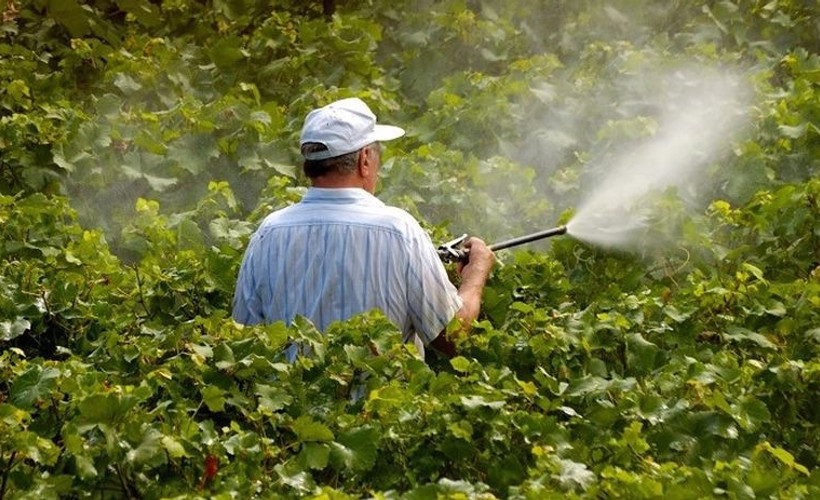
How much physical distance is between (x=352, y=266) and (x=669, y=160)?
245 cm

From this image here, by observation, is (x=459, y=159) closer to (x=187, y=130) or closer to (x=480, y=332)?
(x=187, y=130)

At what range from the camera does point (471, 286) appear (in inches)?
172

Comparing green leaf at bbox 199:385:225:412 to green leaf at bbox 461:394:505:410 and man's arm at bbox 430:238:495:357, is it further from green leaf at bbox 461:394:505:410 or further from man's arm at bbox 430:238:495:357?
man's arm at bbox 430:238:495:357

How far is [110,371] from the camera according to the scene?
3.79 m

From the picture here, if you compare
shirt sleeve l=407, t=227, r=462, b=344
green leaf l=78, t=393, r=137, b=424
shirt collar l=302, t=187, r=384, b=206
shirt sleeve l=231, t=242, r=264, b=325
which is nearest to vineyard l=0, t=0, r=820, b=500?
green leaf l=78, t=393, r=137, b=424

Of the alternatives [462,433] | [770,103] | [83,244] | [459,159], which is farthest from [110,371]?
[770,103]

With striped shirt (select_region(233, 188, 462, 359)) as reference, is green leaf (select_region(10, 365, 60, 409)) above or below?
below

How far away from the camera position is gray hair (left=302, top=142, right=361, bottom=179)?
4.12 meters

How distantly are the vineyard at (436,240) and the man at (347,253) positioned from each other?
19 cm

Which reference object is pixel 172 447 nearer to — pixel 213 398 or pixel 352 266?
pixel 213 398

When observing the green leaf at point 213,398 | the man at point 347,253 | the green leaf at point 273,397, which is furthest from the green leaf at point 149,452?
the man at point 347,253

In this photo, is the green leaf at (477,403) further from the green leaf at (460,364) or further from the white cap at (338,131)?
the white cap at (338,131)

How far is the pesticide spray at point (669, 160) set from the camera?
5090mm

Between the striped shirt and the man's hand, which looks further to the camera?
the man's hand
